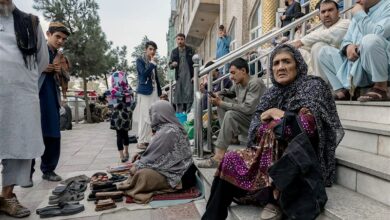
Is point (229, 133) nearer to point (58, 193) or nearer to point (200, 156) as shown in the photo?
point (200, 156)

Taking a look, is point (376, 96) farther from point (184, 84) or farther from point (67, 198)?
point (184, 84)

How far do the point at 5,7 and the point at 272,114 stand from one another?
2605 mm

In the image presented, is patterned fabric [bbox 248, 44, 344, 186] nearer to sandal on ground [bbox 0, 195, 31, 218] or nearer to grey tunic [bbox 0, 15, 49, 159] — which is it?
grey tunic [bbox 0, 15, 49, 159]

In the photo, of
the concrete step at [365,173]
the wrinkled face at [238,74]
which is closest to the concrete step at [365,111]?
the concrete step at [365,173]

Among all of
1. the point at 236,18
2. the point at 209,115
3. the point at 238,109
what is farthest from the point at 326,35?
the point at 236,18

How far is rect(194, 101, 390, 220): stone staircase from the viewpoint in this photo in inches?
65.6

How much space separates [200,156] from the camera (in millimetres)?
3482

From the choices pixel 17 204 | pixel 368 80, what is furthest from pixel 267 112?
pixel 17 204

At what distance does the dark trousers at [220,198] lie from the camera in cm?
210

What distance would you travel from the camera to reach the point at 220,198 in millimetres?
2104

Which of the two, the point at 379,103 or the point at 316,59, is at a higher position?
the point at 316,59

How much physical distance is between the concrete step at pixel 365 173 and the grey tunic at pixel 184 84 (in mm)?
3977

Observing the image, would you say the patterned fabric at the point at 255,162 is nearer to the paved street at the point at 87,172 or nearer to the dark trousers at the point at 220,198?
the dark trousers at the point at 220,198

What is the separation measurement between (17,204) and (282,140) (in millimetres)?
2522
